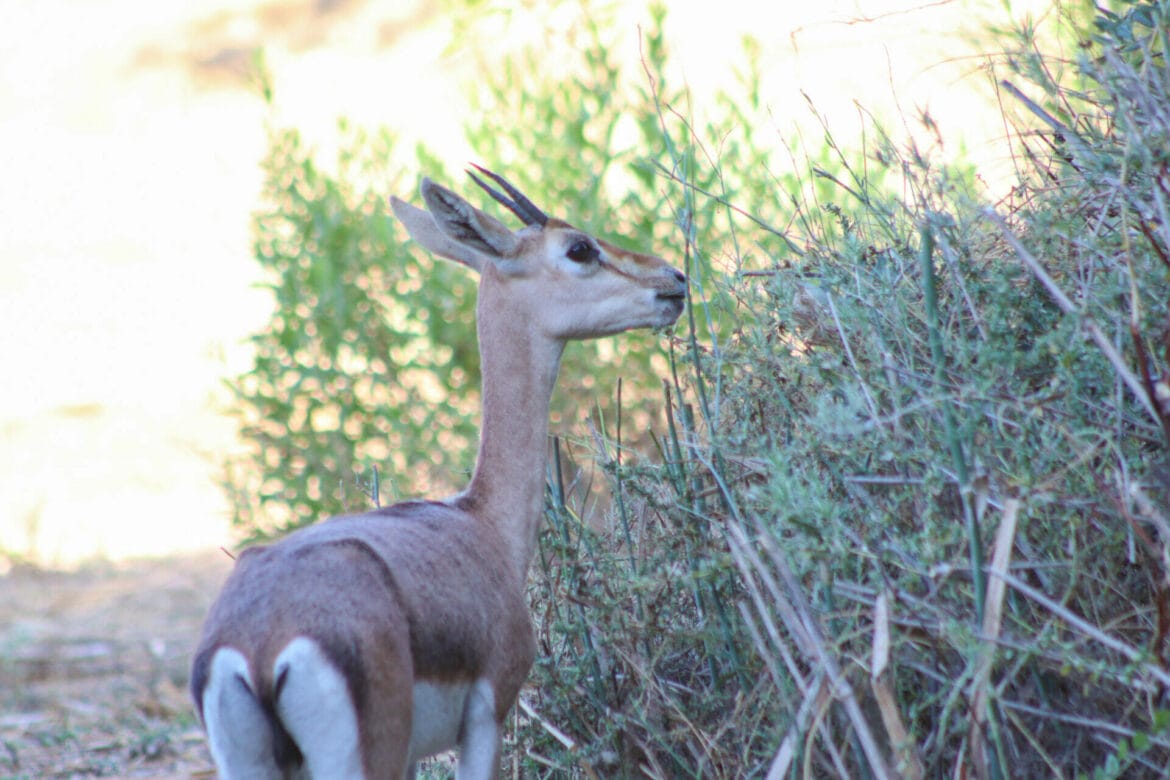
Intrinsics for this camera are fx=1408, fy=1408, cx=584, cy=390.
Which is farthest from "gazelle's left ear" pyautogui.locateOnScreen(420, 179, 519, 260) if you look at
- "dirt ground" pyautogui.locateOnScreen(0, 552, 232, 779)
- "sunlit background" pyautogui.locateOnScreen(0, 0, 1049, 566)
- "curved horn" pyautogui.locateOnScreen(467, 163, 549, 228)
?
"sunlit background" pyautogui.locateOnScreen(0, 0, 1049, 566)

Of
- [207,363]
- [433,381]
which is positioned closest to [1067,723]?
[433,381]

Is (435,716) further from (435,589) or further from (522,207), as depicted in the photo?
(522,207)

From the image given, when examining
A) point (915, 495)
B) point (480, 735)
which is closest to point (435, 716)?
point (480, 735)

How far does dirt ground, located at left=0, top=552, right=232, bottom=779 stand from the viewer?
203 inches

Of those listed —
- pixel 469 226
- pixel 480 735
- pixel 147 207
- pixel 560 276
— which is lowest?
pixel 480 735

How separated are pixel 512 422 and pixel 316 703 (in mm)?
1343

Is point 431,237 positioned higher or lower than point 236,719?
higher

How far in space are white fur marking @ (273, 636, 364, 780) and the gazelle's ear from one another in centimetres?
180

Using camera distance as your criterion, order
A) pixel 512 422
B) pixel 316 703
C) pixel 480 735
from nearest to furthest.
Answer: pixel 316 703, pixel 480 735, pixel 512 422

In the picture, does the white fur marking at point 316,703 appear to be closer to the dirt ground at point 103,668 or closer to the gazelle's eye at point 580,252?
the gazelle's eye at point 580,252

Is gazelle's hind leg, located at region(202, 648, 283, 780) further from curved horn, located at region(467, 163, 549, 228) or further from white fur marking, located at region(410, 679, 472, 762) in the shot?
curved horn, located at region(467, 163, 549, 228)

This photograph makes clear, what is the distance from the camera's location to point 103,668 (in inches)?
271

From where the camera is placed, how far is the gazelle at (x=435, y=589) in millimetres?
2678

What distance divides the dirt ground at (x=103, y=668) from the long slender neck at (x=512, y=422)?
180cm
